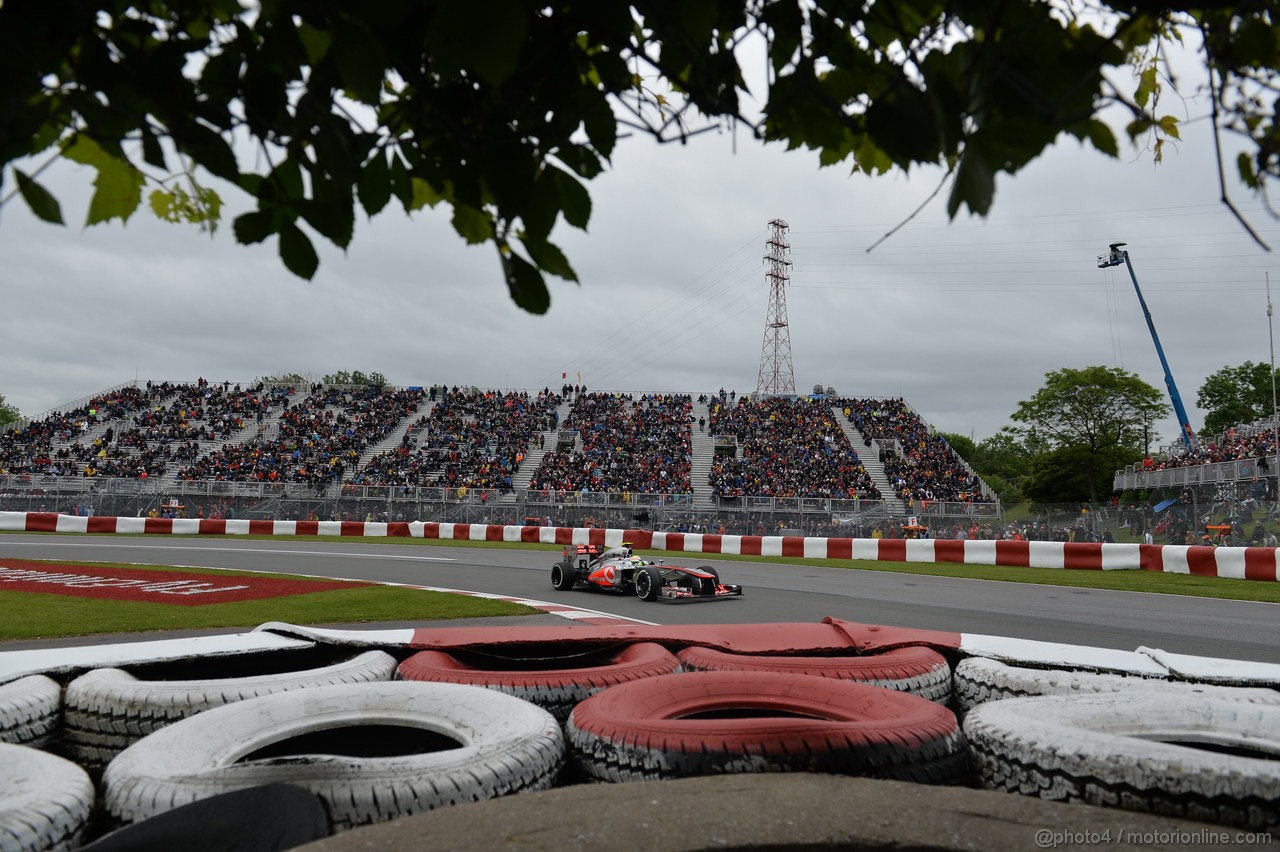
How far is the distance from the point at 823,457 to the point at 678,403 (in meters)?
10.8

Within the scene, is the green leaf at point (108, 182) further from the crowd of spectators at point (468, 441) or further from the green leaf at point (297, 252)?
the crowd of spectators at point (468, 441)

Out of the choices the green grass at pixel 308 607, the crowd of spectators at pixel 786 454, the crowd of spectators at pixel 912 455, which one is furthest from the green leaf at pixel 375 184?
the crowd of spectators at pixel 912 455

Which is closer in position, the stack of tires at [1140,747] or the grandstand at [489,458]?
the stack of tires at [1140,747]

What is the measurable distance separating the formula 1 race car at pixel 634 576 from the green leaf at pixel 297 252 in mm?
10350

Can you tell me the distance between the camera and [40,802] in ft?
6.42

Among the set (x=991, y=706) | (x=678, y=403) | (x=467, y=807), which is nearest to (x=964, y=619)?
(x=991, y=706)

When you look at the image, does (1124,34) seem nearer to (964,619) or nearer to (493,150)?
(493,150)

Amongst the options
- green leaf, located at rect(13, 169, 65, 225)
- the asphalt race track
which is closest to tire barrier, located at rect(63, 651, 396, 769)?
green leaf, located at rect(13, 169, 65, 225)

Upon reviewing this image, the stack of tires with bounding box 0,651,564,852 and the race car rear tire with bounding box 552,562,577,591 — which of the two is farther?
the race car rear tire with bounding box 552,562,577,591

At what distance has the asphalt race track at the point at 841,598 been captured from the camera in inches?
332

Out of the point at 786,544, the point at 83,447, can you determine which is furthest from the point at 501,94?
the point at 83,447

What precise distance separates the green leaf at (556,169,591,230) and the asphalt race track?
7.50m

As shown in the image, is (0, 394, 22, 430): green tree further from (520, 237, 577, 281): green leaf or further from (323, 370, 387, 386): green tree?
(520, 237, 577, 281): green leaf

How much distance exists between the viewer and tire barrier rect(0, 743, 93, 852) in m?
1.85
